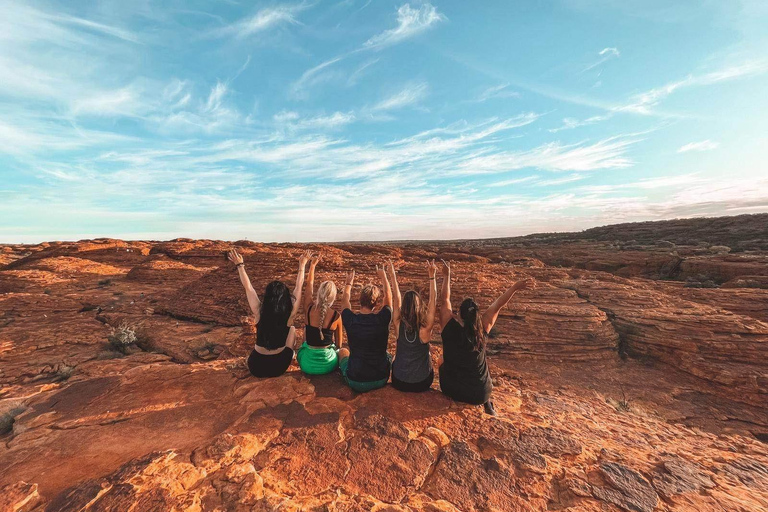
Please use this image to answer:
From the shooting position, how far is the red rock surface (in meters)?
2.78

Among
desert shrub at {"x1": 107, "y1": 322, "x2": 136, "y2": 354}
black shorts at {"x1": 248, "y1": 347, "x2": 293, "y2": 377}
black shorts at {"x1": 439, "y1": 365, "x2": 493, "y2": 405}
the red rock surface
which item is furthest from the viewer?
desert shrub at {"x1": 107, "y1": 322, "x2": 136, "y2": 354}

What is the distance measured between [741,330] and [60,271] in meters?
31.0

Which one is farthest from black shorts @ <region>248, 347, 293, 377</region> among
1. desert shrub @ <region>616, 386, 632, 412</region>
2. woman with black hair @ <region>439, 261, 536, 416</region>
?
desert shrub @ <region>616, 386, 632, 412</region>

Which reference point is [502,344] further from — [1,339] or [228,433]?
[1,339]

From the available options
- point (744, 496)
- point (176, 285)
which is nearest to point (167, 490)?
point (744, 496)

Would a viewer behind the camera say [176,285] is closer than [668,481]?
No

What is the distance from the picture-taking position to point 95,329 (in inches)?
388

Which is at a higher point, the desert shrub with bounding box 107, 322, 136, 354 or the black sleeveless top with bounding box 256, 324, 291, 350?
the black sleeveless top with bounding box 256, 324, 291, 350

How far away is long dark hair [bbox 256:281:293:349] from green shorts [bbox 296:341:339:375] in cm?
55

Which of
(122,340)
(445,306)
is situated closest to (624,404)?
(445,306)

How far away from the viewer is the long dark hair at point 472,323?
399 centimetres

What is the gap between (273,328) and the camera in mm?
4594

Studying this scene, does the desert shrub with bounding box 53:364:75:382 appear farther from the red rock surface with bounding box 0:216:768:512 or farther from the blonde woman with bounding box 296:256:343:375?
the blonde woman with bounding box 296:256:343:375

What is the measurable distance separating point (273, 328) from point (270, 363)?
623 mm
